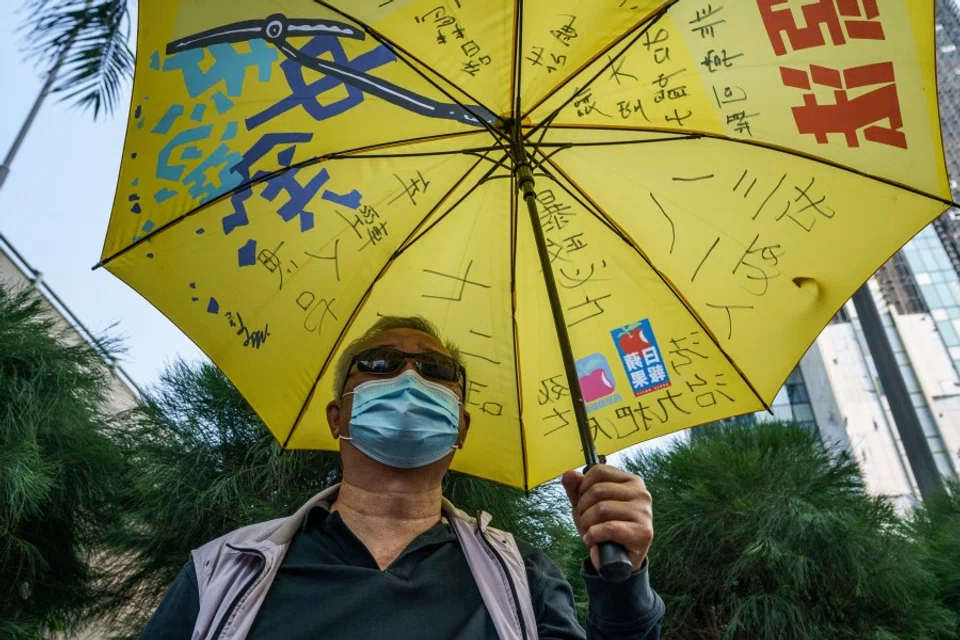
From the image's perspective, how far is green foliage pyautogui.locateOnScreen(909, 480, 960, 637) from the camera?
2820 mm

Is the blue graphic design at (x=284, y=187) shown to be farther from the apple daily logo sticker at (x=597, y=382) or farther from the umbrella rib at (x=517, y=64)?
the apple daily logo sticker at (x=597, y=382)

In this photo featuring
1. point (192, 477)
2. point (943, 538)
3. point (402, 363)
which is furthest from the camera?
point (943, 538)

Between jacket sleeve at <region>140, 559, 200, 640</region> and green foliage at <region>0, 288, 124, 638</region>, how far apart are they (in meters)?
1.54

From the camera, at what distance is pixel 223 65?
1.31m

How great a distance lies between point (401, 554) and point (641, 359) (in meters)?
0.74

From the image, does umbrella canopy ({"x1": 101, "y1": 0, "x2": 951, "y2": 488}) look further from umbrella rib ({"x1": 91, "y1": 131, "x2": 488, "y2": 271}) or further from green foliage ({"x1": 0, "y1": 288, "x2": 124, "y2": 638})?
green foliage ({"x1": 0, "y1": 288, "x2": 124, "y2": 638})

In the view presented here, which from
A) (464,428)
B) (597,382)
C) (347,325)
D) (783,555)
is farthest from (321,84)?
(783,555)

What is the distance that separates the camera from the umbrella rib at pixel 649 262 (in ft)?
4.95

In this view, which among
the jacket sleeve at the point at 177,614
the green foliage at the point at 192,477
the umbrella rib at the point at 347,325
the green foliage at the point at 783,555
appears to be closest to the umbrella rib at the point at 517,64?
the umbrella rib at the point at 347,325

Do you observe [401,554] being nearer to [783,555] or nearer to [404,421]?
[404,421]

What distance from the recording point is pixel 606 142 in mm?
1496

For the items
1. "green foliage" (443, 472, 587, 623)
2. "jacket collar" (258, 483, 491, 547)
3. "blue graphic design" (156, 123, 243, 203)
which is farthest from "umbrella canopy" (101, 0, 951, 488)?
"green foliage" (443, 472, 587, 623)

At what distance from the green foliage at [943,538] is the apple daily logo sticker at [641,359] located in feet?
6.59

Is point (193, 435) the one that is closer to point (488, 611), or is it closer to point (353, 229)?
point (353, 229)
